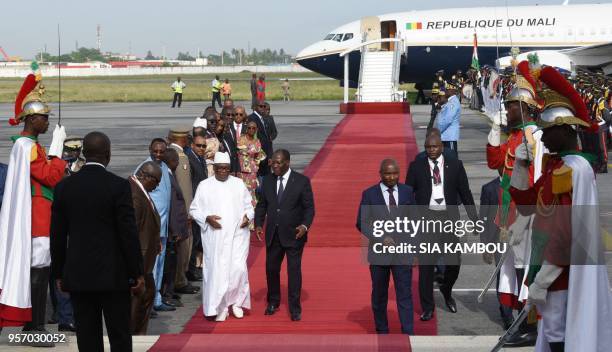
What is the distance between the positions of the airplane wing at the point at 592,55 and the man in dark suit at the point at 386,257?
122 ft

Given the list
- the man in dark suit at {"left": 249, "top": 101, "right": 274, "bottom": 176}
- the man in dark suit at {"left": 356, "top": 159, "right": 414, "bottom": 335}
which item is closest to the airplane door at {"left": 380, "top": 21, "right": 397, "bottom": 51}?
the man in dark suit at {"left": 249, "top": 101, "right": 274, "bottom": 176}

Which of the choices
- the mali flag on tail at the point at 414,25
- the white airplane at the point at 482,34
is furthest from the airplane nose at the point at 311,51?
the mali flag on tail at the point at 414,25

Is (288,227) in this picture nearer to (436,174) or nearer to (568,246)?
(436,174)

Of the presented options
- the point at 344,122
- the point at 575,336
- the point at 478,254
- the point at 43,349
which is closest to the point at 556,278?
the point at 575,336

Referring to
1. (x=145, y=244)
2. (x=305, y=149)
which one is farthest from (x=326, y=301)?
(x=305, y=149)

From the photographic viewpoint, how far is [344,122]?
39.0 m

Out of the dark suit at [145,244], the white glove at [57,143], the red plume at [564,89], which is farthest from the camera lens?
the white glove at [57,143]

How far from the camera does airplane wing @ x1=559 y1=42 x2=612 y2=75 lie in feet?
150

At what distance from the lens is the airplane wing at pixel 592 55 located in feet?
150

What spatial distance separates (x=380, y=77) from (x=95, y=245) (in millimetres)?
40717

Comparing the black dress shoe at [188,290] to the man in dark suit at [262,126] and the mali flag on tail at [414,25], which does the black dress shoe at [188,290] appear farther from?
the mali flag on tail at [414,25]

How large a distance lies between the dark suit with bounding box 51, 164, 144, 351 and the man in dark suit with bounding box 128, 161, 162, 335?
168 centimetres

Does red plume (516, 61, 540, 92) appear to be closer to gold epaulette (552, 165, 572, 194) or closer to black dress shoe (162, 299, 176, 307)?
gold epaulette (552, 165, 572, 194)

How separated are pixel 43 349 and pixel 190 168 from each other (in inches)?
161
